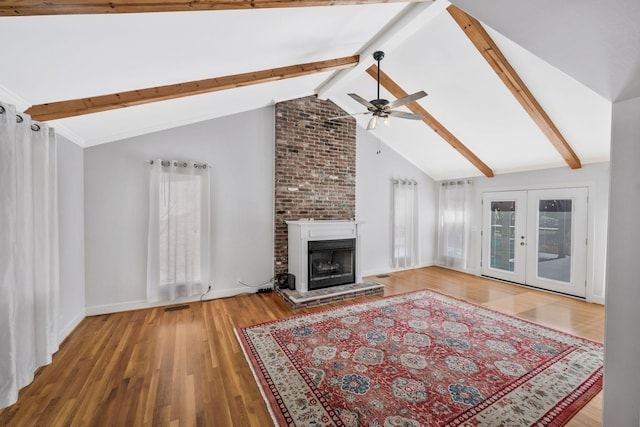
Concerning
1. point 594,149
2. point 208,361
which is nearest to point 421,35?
point 594,149

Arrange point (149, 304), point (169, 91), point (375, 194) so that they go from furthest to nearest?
point (375, 194) → point (149, 304) → point (169, 91)

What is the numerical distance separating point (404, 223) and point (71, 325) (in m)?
5.65

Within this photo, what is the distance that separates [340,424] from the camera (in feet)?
5.51

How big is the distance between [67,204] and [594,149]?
22.5 feet

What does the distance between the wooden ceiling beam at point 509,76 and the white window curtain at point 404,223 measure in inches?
102

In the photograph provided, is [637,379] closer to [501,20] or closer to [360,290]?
[501,20]

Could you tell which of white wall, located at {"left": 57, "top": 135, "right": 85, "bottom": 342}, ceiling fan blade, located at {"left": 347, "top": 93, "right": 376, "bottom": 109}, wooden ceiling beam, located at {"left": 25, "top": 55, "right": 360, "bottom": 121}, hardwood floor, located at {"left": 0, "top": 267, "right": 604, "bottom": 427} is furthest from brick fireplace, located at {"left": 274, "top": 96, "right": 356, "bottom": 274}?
white wall, located at {"left": 57, "top": 135, "right": 85, "bottom": 342}

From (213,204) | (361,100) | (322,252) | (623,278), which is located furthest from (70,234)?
(623,278)

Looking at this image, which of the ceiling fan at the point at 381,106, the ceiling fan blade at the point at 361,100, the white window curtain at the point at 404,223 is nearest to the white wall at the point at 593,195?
the white window curtain at the point at 404,223

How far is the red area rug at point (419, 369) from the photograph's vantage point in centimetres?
178

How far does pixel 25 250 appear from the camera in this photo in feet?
6.28

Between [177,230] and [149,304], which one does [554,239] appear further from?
[149,304]

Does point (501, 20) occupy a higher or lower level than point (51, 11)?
lower

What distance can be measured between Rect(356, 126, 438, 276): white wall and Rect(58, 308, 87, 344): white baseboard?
4.33 metres
